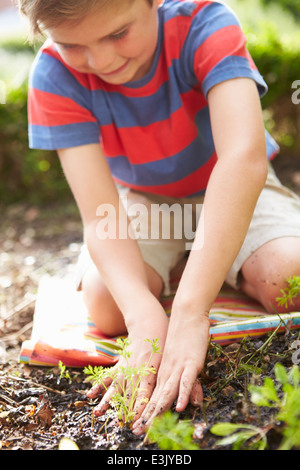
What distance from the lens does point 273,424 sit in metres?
1.25

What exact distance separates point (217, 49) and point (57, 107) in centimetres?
71

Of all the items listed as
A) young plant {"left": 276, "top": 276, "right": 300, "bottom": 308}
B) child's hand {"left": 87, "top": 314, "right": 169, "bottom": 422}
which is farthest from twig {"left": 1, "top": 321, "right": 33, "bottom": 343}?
young plant {"left": 276, "top": 276, "right": 300, "bottom": 308}

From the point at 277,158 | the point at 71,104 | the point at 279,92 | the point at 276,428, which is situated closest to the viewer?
the point at 276,428

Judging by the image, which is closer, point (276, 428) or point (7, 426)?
point (276, 428)

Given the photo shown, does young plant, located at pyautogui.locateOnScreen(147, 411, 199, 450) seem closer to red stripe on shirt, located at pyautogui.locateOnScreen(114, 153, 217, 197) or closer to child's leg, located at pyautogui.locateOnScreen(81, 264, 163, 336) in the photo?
child's leg, located at pyautogui.locateOnScreen(81, 264, 163, 336)

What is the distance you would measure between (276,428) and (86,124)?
1463 millimetres

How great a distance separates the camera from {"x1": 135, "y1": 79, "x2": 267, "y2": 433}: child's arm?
1521 millimetres

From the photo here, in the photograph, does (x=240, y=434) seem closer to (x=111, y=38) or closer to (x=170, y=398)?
(x=170, y=398)

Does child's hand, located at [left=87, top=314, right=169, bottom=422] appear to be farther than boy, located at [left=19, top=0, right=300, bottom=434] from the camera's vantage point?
No

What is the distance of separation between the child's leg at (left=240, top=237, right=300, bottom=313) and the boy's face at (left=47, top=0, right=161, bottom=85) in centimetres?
92

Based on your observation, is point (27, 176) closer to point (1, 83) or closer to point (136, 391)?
point (1, 83)

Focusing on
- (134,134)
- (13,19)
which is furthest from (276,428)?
(13,19)

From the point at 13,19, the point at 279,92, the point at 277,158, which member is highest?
the point at 279,92

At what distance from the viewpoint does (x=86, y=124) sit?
7.18ft
